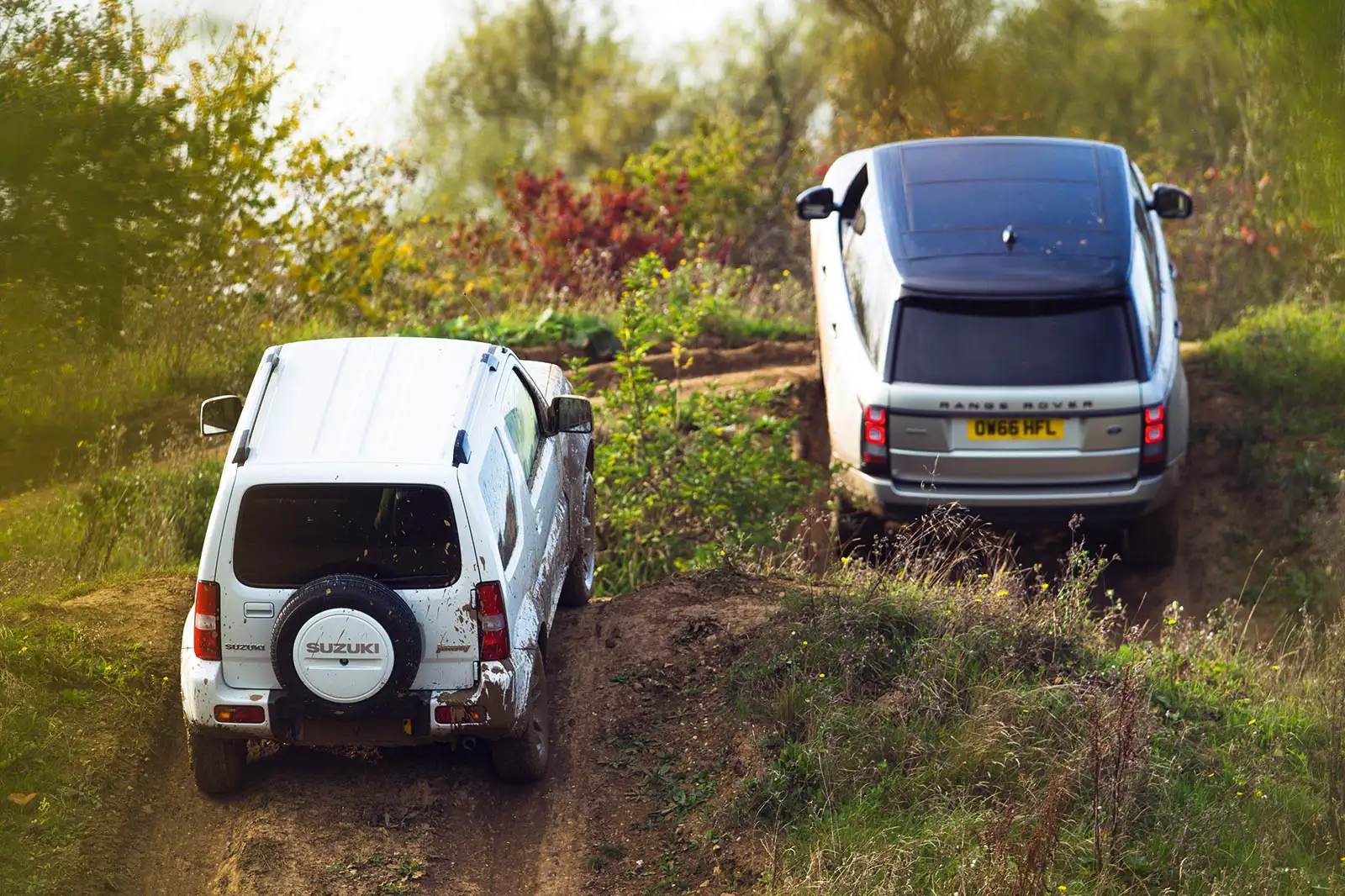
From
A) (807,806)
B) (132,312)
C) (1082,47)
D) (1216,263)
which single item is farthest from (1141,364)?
(1082,47)

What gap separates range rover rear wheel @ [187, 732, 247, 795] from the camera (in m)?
6.20

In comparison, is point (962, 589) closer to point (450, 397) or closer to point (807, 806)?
point (807, 806)

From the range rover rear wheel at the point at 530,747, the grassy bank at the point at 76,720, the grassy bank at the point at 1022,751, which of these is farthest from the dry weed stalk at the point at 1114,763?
the grassy bank at the point at 76,720

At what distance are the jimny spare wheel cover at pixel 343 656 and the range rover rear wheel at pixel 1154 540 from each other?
5923 mm

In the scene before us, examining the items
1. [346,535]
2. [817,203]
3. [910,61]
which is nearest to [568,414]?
[346,535]

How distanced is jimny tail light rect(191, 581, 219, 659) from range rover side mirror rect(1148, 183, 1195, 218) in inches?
293

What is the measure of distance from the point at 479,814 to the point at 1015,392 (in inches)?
172

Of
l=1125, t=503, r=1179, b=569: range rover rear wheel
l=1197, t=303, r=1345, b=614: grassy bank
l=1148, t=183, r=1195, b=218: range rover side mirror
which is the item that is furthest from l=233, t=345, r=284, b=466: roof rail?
l=1148, t=183, r=1195, b=218: range rover side mirror

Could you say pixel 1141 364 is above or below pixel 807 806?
above

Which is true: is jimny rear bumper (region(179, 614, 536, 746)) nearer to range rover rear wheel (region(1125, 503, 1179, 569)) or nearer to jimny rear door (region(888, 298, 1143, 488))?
jimny rear door (region(888, 298, 1143, 488))

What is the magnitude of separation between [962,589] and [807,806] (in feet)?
7.32

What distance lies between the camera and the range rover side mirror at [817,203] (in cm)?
1028

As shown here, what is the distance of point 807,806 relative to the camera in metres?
5.96

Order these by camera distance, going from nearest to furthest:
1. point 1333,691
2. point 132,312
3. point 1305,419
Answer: point 132,312 → point 1333,691 → point 1305,419
